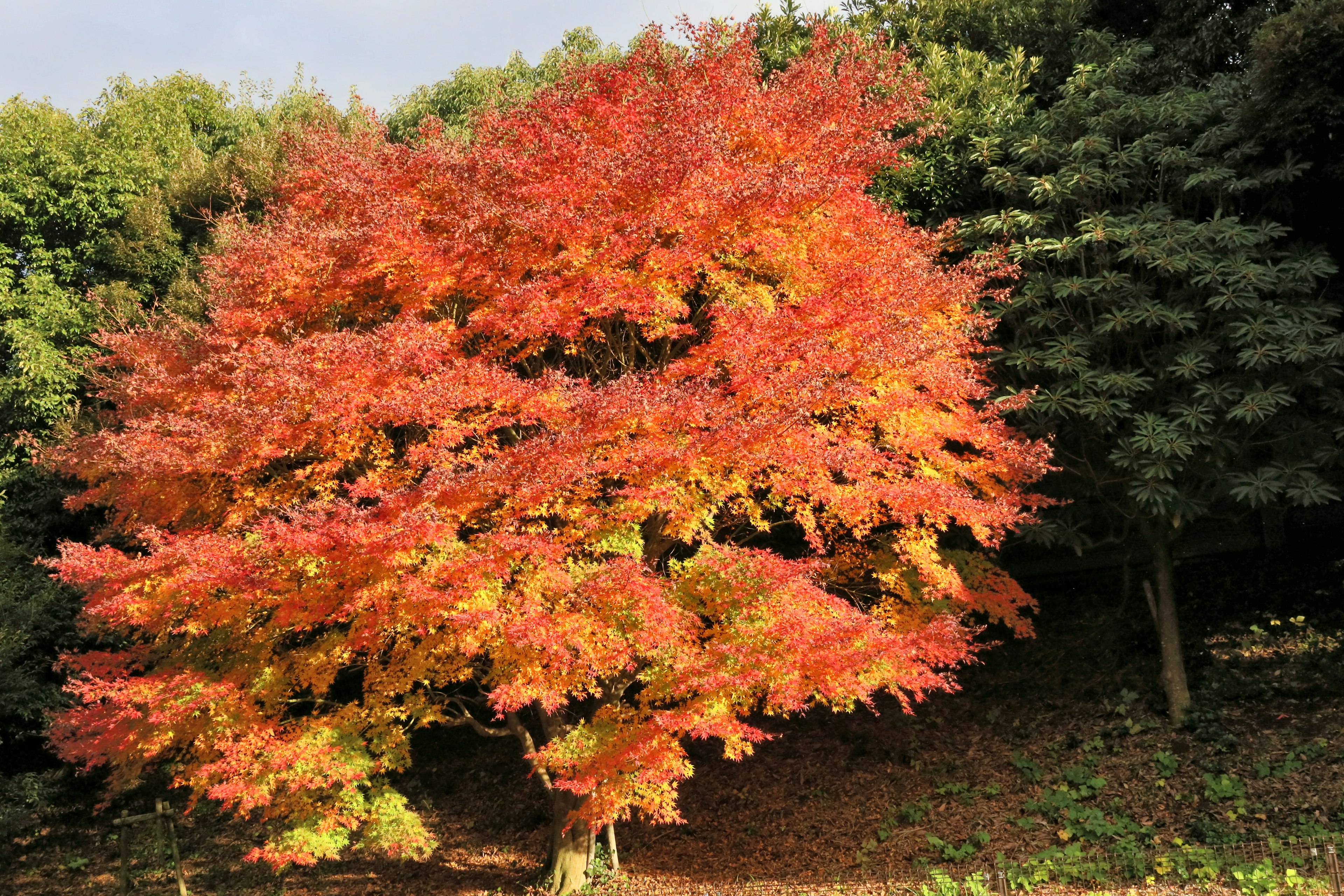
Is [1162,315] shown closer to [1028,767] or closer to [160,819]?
→ [1028,767]

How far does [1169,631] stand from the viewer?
510 inches

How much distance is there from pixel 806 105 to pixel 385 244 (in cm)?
525

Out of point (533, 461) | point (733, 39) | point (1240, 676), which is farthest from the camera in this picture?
point (1240, 676)

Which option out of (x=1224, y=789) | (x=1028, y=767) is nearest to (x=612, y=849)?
(x=1028, y=767)

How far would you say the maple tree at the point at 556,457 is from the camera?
8547mm

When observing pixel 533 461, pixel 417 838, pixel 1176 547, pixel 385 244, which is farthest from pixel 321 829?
pixel 1176 547

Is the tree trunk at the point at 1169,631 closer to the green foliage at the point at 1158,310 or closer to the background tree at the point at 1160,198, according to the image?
the background tree at the point at 1160,198

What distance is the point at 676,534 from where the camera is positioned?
9.65 metres

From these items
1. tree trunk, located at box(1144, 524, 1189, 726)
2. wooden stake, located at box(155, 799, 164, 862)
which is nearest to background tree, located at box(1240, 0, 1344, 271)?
tree trunk, located at box(1144, 524, 1189, 726)

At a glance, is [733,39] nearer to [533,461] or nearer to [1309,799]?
[533,461]

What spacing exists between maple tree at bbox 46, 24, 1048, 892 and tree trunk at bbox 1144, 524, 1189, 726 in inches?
110

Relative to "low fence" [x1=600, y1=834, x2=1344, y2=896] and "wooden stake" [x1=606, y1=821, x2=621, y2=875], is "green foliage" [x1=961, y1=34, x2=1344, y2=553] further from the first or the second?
"wooden stake" [x1=606, y1=821, x2=621, y2=875]

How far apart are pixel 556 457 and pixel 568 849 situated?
5939 mm

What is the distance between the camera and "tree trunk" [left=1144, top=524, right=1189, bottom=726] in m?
12.8
